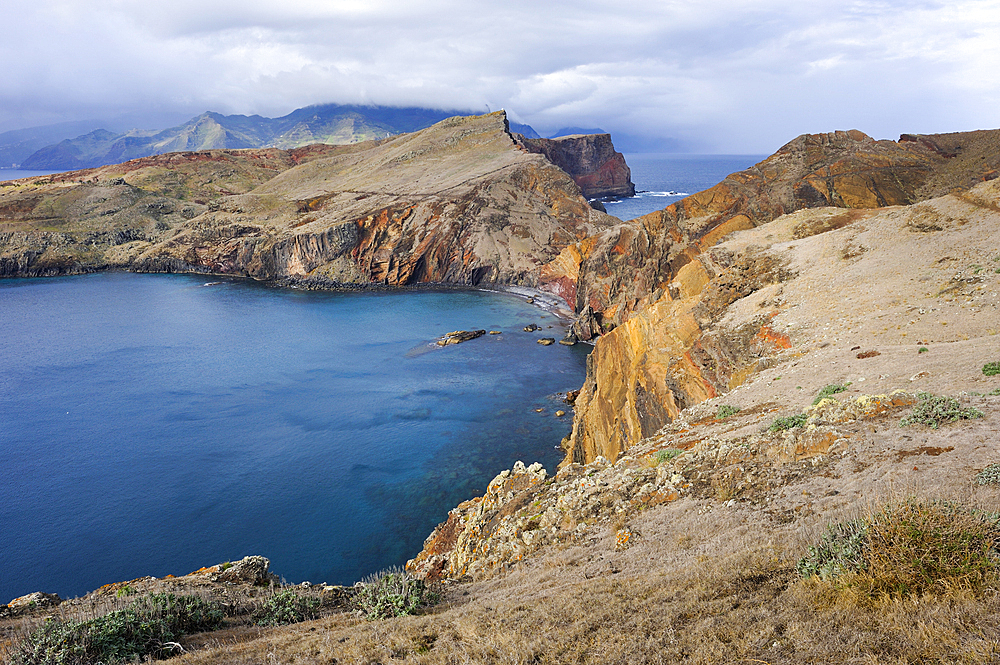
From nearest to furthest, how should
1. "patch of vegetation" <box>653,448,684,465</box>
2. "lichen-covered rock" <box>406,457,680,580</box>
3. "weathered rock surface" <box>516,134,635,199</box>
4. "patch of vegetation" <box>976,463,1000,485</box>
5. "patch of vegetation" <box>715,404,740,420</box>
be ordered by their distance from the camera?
"patch of vegetation" <box>976,463,1000,485</box>
"lichen-covered rock" <box>406,457,680,580</box>
"patch of vegetation" <box>653,448,684,465</box>
"patch of vegetation" <box>715,404,740,420</box>
"weathered rock surface" <box>516,134,635,199</box>

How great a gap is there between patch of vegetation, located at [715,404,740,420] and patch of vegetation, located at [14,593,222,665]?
42.9 feet

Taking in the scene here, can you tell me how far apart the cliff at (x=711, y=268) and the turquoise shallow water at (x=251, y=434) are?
710cm

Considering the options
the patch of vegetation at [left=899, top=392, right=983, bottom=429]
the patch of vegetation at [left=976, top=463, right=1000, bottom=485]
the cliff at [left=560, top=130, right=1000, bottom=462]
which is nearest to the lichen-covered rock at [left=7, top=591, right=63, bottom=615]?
the cliff at [left=560, top=130, right=1000, bottom=462]

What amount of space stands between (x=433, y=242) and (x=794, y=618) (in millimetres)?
77435

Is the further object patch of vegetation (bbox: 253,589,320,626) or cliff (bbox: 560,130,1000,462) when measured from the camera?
cliff (bbox: 560,130,1000,462)

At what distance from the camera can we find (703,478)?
10703 mm

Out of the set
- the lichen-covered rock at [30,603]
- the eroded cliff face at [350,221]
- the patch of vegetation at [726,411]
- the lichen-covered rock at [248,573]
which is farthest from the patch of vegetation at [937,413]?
the eroded cliff face at [350,221]

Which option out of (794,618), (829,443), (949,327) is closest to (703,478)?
(829,443)

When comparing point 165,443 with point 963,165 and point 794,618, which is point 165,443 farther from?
point 963,165

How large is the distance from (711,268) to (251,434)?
30.5 meters

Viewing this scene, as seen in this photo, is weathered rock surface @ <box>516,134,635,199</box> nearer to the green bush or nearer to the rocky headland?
the rocky headland

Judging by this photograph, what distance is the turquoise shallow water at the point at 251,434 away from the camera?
23.7m

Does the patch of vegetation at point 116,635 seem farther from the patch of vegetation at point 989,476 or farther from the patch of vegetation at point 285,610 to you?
the patch of vegetation at point 989,476

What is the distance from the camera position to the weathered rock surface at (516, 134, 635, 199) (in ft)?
550
